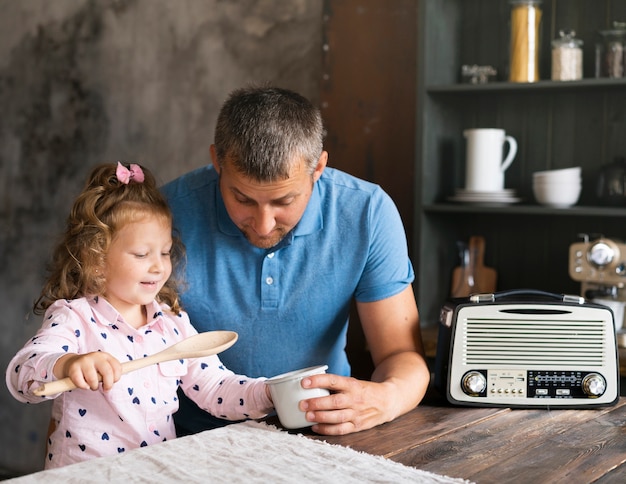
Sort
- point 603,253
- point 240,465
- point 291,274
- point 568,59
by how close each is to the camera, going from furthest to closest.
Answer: point 568,59, point 603,253, point 291,274, point 240,465

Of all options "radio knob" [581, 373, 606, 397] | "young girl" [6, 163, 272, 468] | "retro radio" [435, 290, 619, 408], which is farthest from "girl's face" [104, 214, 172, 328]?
"radio knob" [581, 373, 606, 397]

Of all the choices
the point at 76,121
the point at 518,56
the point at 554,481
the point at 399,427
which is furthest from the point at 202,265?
the point at 76,121

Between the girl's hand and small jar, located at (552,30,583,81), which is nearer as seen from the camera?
the girl's hand

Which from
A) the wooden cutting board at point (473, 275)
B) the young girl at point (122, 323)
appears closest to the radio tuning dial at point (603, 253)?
the wooden cutting board at point (473, 275)

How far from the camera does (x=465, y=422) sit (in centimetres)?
166

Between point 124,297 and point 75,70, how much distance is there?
2.59 meters

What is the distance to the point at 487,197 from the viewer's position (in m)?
3.03

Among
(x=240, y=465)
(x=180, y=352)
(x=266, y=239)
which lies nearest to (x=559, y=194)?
(x=266, y=239)

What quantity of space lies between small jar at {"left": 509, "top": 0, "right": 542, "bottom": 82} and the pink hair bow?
158cm

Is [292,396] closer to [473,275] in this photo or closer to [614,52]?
[473,275]

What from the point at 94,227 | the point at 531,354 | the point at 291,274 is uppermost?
the point at 94,227

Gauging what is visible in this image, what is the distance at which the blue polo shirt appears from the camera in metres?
2.03

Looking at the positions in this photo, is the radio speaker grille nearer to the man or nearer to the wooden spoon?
the man

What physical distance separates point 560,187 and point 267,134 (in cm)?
148
